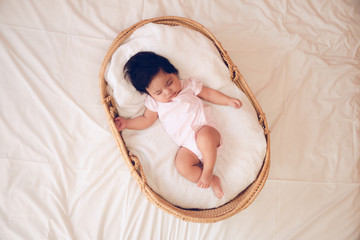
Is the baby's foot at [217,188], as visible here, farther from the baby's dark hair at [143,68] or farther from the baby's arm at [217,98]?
the baby's dark hair at [143,68]

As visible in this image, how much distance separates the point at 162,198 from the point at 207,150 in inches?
12.0

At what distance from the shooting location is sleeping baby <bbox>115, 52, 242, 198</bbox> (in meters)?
1.13

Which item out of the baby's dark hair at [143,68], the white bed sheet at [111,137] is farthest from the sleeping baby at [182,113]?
the white bed sheet at [111,137]

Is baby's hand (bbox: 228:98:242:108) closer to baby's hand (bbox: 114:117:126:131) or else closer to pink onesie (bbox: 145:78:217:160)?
pink onesie (bbox: 145:78:217:160)

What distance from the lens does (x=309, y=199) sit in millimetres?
1317

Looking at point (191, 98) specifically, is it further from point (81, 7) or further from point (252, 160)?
point (81, 7)

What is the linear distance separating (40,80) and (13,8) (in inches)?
15.7

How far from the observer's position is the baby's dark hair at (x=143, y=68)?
3.61ft

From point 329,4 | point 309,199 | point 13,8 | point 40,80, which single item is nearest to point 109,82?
point 40,80

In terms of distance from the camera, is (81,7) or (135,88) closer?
(135,88)

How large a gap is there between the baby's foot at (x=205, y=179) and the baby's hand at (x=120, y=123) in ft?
1.41

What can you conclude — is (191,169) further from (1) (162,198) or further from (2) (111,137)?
(2) (111,137)

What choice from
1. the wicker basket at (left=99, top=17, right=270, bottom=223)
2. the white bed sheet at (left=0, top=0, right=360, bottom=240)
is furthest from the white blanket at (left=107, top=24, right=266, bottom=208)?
the white bed sheet at (left=0, top=0, right=360, bottom=240)

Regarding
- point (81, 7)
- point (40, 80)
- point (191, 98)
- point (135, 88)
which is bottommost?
point (191, 98)
